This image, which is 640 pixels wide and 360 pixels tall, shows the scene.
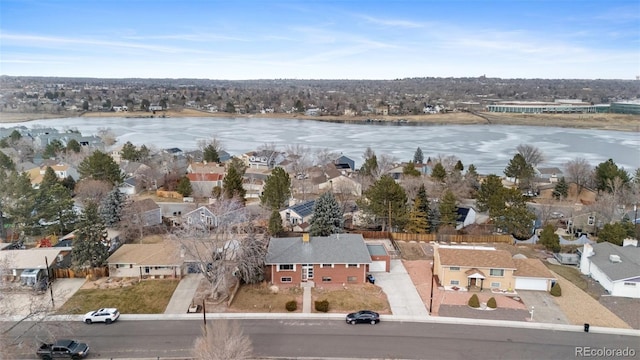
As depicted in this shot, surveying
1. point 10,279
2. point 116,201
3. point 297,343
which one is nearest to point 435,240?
point 297,343

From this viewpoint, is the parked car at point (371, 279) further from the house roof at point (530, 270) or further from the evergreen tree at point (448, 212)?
the evergreen tree at point (448, 212)

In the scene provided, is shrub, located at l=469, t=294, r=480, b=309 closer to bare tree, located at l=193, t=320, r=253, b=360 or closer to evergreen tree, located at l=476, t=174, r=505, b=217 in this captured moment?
bare tree, located at l=193, t=320, r=253, b=360

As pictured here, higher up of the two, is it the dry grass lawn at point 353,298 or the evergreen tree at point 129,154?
the evergreen tree at point 129,154

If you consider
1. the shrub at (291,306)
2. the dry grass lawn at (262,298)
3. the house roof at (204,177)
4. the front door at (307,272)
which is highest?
the house roof at (204,177)

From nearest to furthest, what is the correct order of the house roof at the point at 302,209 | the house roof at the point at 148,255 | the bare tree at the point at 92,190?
the house roof at the point at 148,255 → the house roof at the point at 302,209 → the bare tree at the point at 92,190

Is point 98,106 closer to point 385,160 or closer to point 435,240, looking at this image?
point 385,160

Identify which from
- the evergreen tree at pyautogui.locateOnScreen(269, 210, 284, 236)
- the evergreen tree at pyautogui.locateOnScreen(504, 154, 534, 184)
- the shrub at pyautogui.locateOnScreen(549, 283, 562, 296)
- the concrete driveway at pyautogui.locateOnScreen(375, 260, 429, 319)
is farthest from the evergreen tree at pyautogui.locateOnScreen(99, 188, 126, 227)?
the evergreen tree at pyautogui.locateOnScreen(504, 154, 534, 184)

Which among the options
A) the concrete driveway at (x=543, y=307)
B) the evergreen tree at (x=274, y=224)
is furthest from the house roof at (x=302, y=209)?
the concrete driveway at (x=543, y=307)
